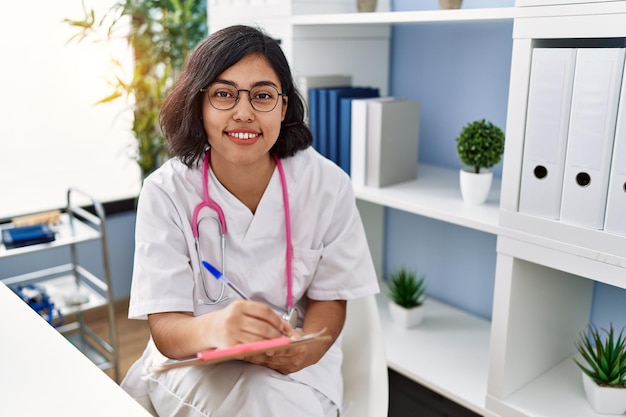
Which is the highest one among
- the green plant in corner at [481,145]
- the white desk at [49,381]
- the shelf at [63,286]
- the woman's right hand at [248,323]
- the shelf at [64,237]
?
the green plant in corner at [481,145]

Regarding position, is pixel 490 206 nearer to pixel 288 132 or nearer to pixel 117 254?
pixel 288 132

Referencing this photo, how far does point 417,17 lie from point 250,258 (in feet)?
2.35

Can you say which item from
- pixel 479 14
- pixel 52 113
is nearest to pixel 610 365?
pixel 479 14

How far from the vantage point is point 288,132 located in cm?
131

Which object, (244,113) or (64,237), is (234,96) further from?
(64,237)

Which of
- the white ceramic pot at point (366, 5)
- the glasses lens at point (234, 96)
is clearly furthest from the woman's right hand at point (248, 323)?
the white ceramic pot at point (366, 5)

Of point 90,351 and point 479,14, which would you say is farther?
point 90,351

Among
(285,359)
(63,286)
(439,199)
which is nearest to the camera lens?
(285,359)

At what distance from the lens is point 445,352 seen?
1725 mm

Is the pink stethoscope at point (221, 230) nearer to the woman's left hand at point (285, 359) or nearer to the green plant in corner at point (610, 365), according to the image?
the woman's left hand at point (285, 359)

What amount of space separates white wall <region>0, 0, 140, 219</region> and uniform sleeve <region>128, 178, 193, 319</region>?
4.44ft

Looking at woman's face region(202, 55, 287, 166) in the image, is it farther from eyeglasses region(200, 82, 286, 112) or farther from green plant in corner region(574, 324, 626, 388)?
green plant in corner region(574, 324, 626, 388)

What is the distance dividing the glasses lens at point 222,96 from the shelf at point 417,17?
0.55 meters

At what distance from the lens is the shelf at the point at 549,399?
4.53 feet
